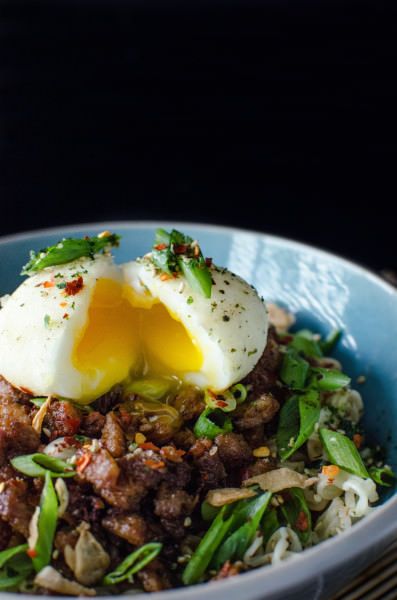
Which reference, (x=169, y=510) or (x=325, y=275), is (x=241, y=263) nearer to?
(x=325, y=275)

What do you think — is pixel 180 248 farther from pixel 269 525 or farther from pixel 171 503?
pixel 269 525

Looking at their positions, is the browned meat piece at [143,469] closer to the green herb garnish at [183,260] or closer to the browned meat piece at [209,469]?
the browned meat piece at [209,469]

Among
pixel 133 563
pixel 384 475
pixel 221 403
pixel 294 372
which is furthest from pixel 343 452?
pixel 133 563

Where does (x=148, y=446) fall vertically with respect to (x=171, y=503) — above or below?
above

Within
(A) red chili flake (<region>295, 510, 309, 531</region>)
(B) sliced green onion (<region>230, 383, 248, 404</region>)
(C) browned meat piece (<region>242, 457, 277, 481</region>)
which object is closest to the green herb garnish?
(B) sliced green onion (<region>230, 383, 248, 404</region>)

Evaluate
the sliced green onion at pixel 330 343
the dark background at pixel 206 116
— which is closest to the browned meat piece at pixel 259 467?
the sliced green onion at pixel 330 343

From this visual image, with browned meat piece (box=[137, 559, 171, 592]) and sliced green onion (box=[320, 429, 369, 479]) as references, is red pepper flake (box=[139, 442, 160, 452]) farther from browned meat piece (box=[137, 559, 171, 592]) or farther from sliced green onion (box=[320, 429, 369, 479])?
sliced green onion (box=[320, 429, 369, 479])
